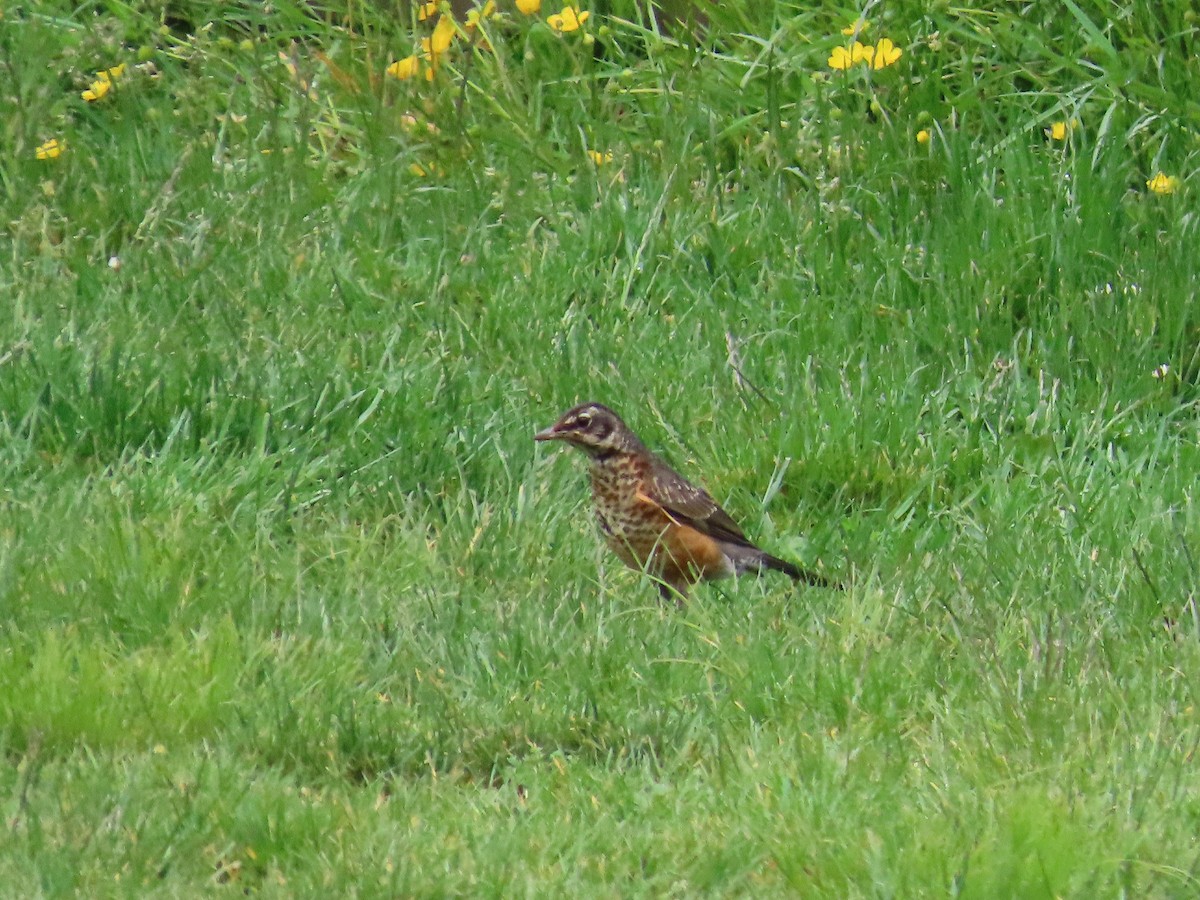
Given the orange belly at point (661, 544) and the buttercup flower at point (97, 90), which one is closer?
the orange belly at point (661, 544)

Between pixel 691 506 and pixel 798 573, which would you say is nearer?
pixel 798 573

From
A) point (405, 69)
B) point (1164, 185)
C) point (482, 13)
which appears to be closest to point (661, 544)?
point (1164, 185)

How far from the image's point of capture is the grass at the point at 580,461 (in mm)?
3807

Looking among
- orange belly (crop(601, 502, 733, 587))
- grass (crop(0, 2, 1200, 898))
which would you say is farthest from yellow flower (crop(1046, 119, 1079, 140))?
orange belly (crop(601, 502, 733, 587))

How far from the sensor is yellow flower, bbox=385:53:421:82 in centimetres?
812

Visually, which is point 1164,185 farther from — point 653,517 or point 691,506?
point 653,517

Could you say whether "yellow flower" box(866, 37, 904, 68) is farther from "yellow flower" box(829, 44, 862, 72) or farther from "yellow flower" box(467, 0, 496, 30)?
"yellow flower" box(467, 0, 496, 30)

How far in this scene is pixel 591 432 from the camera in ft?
18.7

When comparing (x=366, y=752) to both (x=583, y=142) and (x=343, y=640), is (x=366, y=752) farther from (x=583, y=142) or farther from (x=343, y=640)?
(x=583, y=142)

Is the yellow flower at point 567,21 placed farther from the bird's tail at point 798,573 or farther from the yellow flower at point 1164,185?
the bird's tail at point 798,573

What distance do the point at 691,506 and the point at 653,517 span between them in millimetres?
140

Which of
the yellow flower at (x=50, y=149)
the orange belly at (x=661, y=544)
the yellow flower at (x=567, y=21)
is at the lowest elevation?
the orange belly at (x=661, y=544)

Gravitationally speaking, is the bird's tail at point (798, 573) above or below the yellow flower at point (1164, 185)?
below

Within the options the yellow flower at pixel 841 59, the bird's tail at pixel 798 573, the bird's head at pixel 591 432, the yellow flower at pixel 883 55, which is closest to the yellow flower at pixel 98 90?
the yellow flower at pixel 841 59
